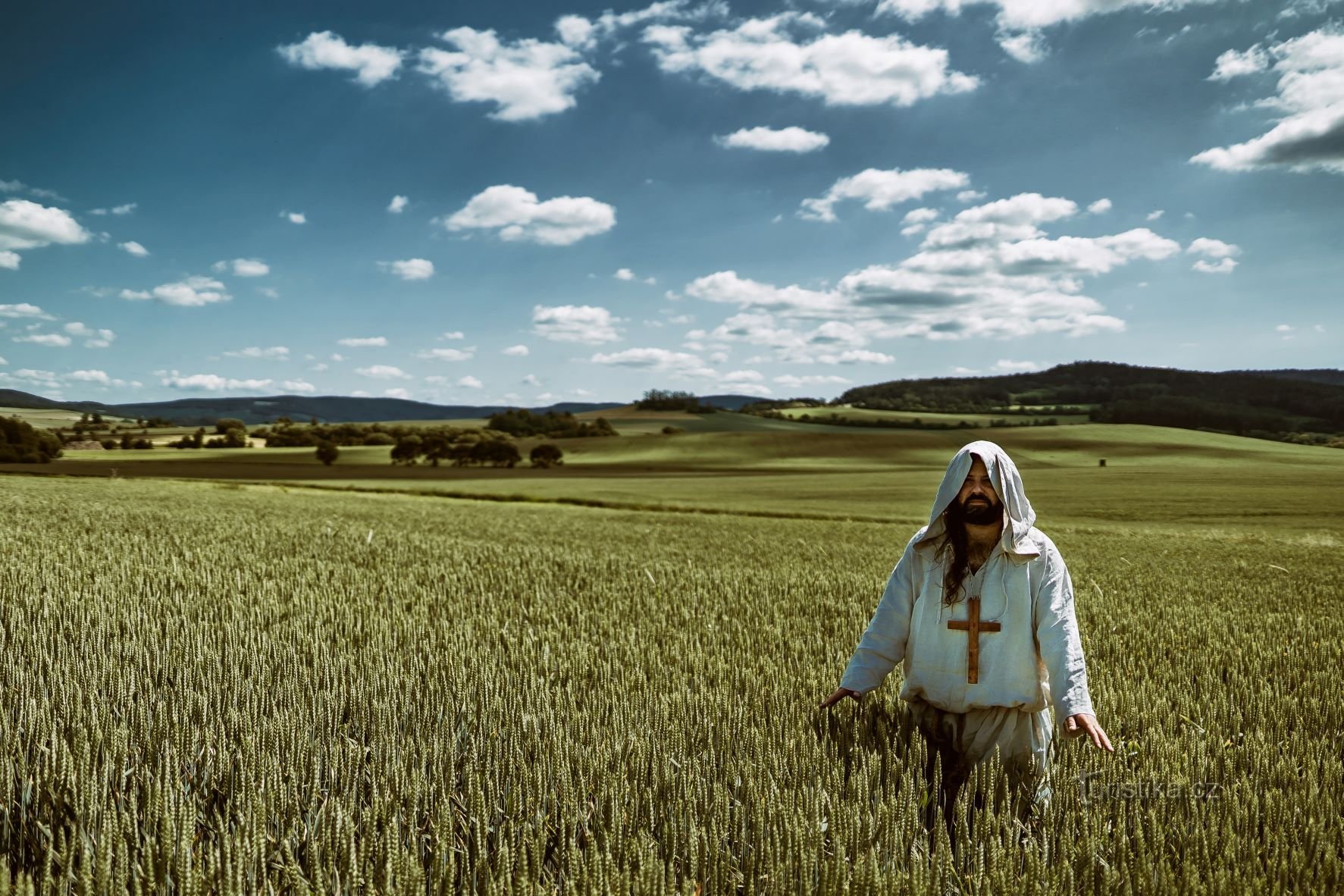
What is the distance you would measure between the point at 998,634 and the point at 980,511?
0.55m

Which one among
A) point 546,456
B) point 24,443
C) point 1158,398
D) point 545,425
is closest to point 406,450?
point 546,456

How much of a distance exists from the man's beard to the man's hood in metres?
0.06

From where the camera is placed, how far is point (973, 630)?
396 cm

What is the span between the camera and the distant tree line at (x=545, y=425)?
2869 inches

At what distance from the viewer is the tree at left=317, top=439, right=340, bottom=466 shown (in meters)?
61.7

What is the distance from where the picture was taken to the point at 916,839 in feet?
10.2

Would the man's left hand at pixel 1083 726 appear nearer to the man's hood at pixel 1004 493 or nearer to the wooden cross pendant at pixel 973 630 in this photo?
the wooden cross pendant at pixel 973 630

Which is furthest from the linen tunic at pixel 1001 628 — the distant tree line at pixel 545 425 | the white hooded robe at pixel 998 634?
the distant tree line at pixel 545 425

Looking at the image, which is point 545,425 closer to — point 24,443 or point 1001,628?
point 24,443

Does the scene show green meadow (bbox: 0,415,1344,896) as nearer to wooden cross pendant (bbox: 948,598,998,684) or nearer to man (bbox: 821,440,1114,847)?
man (bbox: 821,440,1114,847)

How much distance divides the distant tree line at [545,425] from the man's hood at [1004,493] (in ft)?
222

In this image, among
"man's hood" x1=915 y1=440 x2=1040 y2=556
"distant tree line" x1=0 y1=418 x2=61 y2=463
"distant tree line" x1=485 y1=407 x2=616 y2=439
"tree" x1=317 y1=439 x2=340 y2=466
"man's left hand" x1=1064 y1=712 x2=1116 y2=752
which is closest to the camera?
"man's left hand" x1=1064 y1=712 x2=1116 y2=752

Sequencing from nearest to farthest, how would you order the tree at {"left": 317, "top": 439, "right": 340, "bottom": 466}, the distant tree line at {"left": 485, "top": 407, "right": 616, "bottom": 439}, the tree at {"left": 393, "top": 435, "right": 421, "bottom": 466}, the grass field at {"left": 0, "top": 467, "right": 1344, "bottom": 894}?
the grass field at {"left": 0, "top": 467, "right": 1344, "bottom": 894}
the tree at {"left": 317, "top": 439, "right": 340, "bottom": 466}
the tree at {"left": 393, "top": 435, "right": 421, "bottom": 466}
the distant tree line at {"left": 485, "top": 407, "right": 616, "bottom": 439}

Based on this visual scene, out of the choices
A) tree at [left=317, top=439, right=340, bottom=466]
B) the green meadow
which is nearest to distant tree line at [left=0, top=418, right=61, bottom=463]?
tree at [left=317, top=439, right=340, bottom=466]
